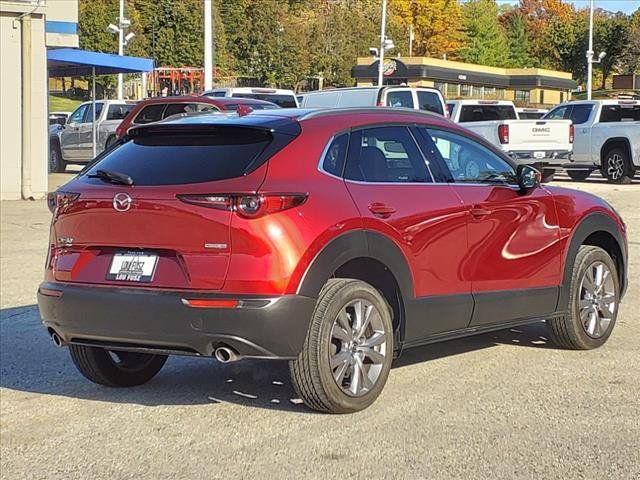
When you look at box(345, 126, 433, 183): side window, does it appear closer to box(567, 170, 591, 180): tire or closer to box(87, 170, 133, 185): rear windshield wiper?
box(87, 170, 133, 185): rear windshield wiper

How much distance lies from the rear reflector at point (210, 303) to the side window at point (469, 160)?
1.98 metres

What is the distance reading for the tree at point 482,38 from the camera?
96750 millimetres

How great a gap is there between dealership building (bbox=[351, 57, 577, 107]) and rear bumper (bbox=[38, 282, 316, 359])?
172 feet

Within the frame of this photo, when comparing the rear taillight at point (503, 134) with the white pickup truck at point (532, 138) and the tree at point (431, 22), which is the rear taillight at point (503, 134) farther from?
the tree at point (431, 22)

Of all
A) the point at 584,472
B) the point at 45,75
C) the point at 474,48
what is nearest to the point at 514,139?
the point at 45,75

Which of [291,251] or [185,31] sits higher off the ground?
[185,31]

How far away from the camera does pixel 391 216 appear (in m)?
5.66

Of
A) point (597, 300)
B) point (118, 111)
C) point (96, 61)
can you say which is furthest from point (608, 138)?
point (597, 300)

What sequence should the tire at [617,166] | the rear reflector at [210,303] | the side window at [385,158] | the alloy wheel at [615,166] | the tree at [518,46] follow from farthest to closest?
the tree at [518,46] → the alloy wheel at [615,166] → the tire at [617,166] → the side window at [385,158] → the rear reflector at [210,303]

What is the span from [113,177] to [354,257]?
1.46 m

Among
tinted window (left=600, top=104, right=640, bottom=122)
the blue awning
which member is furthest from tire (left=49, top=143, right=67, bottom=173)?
tinted window (left=600, top=104, right=640, bottom=122)

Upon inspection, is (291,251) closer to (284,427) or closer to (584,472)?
(284,427)

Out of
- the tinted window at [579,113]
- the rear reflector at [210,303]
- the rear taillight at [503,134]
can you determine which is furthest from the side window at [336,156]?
the tinted window at [579,113]

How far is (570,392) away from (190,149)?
2.77 meters
